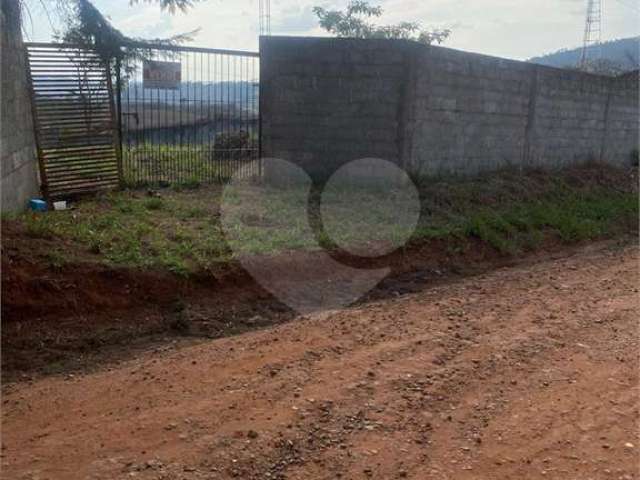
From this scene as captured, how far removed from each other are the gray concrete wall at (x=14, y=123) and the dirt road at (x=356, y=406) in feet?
11.0

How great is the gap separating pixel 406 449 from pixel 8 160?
5245mm

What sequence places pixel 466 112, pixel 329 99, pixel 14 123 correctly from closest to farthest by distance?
1. pixel 14 123
2. pixel 329 99
3. pixel 466 112

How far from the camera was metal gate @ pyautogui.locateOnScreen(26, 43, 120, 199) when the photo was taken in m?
7.72

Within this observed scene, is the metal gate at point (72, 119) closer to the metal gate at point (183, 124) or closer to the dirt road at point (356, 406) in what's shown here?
the metal gate at point (183, 124)

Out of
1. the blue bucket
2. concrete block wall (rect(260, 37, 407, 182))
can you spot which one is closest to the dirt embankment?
the blue bucket

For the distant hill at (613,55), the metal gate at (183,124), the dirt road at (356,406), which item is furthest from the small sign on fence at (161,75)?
the distant hill at (613,55)

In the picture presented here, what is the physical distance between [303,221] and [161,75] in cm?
340

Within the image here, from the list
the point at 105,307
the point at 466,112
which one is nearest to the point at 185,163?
the point at 466,112

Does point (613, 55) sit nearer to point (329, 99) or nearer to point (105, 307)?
point (329, 99)

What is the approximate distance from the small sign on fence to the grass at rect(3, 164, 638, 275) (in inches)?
60.3

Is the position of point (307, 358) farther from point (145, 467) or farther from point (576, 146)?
point (576, 146)

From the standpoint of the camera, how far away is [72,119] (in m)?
8.10

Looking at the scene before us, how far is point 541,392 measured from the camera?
3912 mm

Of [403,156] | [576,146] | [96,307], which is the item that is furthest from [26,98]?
[576,146]
